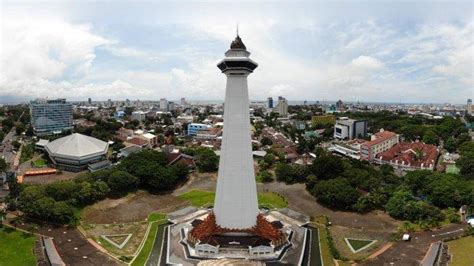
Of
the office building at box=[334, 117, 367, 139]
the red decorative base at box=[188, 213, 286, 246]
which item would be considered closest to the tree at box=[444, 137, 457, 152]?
the office building at box=[334, 117, 367, 139]

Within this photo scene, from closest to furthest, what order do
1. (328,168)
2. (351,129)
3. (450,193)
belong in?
1. (450,193)
2. (328,168)
3. (351,129)

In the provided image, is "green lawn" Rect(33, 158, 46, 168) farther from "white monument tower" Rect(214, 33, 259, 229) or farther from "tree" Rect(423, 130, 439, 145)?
"tree" Rect(423, 130, 439, 145)

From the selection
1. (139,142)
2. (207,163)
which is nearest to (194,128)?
(139,142)

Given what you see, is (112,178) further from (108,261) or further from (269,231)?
(269,231)

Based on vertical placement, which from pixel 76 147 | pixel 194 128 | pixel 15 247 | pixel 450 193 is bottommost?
pixel 15 247

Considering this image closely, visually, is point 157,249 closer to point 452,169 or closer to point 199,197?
point 199,197

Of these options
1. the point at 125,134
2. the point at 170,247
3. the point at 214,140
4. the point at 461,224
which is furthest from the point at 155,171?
the point at 125,134
